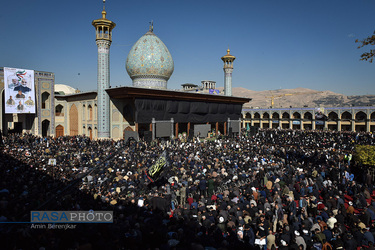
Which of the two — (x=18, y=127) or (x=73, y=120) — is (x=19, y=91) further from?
(x=73, y=120)

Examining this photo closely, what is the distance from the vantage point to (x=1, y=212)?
8.81 m

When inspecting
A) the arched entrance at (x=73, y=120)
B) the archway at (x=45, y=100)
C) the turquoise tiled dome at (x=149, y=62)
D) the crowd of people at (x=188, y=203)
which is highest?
the turquoise tiled dome at (x=149, y=62)

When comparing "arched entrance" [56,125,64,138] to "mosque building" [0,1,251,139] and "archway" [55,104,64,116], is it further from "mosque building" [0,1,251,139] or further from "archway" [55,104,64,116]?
"archway" [55,104,64,116]

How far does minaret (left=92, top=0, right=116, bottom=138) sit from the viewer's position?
96.0 feet

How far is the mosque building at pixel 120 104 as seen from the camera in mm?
29266

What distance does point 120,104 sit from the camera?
102 ft

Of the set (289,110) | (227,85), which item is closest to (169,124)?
(227,85)

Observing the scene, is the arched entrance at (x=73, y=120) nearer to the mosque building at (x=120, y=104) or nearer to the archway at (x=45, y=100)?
the mosque building at (x=120, y=104)

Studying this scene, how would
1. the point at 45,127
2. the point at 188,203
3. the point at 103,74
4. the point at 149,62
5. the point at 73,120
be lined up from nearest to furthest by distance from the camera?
the point at 188,203
the point at 103,74
the point at 149,62
the point at 73,120
the point at 45,127

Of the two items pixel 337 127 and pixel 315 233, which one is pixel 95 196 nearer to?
pixel 315 233

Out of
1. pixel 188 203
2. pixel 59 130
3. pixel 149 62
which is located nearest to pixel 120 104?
pixel 149 62

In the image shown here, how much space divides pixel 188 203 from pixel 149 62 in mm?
26765

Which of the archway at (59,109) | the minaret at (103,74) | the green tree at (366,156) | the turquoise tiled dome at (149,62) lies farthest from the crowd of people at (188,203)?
the archway at (59,109)

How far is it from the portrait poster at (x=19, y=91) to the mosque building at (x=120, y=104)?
0.11 meters
